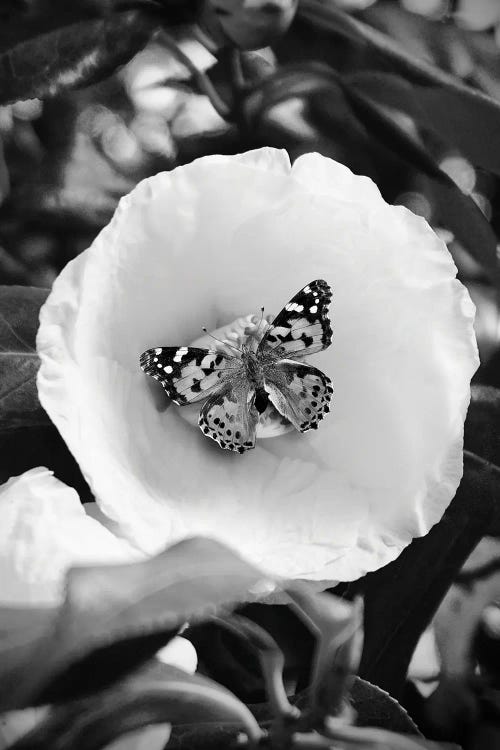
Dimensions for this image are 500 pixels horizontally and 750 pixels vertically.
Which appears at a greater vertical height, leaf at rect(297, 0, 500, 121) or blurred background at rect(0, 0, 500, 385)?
leaf at rect(297, 0, 500, 121)

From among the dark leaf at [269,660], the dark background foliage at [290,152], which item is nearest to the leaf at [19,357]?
the dark background foliage at [290,152]

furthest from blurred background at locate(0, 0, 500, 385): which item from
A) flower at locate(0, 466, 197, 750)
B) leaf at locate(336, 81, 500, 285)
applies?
flower at locate(0, 466, 197, 750)

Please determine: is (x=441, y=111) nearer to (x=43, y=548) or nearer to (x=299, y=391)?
(x=299, y=391)

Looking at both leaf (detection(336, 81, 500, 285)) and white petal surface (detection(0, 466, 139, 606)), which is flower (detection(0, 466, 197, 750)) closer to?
white petal surface (detection(0, 466, 139, 606))

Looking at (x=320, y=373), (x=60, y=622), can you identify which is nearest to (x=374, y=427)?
(x=320, y=373)

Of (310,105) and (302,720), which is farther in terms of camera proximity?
(310,105)

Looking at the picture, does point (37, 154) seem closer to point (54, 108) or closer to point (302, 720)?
point (54, 108)

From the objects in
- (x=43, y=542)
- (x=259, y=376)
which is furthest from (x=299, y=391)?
(x=43, y=542)
